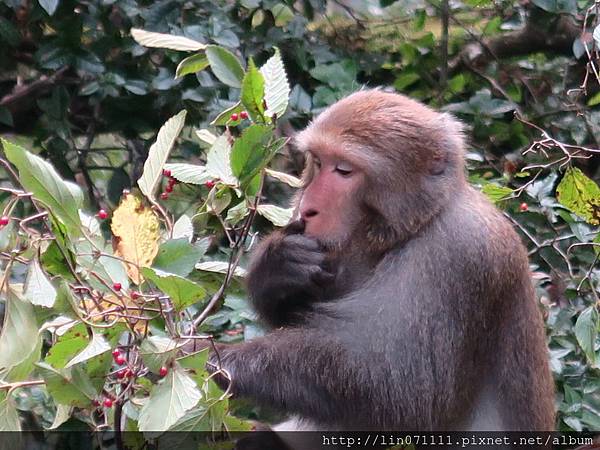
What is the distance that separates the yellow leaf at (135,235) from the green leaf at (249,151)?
32cm

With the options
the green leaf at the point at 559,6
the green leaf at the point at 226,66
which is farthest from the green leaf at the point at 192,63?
the green leaf at the point at 559,6

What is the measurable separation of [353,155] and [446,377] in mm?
877

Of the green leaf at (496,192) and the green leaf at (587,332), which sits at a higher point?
the green leaf at (496,192)

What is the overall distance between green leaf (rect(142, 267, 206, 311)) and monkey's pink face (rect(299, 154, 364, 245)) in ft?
2.86

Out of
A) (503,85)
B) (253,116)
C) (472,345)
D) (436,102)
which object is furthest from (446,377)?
(503,85)

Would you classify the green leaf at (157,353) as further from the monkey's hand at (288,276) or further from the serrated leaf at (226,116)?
the serrated leaf at (226,116)

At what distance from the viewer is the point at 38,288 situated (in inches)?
103

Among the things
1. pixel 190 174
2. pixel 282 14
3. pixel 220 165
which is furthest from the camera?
pixel 282 14

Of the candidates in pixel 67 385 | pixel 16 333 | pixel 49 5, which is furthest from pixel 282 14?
pixel 16 333

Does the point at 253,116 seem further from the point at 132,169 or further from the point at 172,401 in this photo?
the point at 132,169

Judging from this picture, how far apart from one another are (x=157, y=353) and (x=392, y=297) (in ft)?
3.50

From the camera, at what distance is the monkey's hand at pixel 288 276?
3.66 metres

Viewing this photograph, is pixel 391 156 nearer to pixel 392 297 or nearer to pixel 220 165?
pixel 392 297

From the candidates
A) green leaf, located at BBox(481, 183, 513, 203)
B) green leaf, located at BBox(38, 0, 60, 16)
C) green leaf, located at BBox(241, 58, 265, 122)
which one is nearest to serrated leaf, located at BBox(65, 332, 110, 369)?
green leaf, located at BBox(241, 58, 265, 122)
